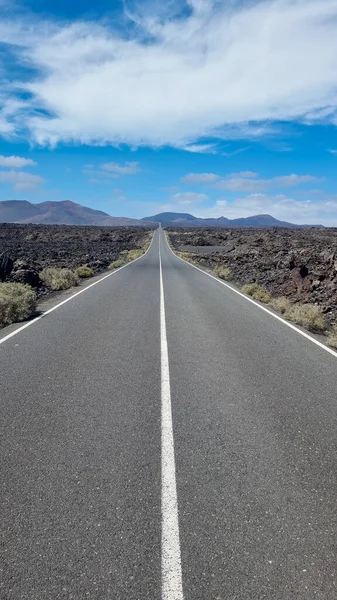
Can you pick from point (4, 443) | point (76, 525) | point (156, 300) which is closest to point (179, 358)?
point (4, 443)

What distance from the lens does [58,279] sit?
18.1m

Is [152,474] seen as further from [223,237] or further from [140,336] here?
[223,237]

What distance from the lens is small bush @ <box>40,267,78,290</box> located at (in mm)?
17766

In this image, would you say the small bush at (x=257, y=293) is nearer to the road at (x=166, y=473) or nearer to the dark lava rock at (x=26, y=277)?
the road at (x=166, y=473)

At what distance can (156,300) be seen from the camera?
1435cm

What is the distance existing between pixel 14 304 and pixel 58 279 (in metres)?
7.57

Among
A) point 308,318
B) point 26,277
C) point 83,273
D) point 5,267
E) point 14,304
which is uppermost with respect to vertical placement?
point 5,267

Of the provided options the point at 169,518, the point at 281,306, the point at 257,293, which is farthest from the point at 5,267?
the point at 169,518

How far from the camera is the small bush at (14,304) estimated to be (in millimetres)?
10305

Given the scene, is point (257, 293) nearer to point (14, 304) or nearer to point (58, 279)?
point (58, 279)

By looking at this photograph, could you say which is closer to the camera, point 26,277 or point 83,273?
point 26,277

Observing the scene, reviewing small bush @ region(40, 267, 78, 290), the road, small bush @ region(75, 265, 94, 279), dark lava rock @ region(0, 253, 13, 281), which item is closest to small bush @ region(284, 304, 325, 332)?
the road

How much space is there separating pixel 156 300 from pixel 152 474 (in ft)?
35.1

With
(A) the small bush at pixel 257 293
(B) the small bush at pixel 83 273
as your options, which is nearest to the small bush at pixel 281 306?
(A) the small bush at pixel 257 293
